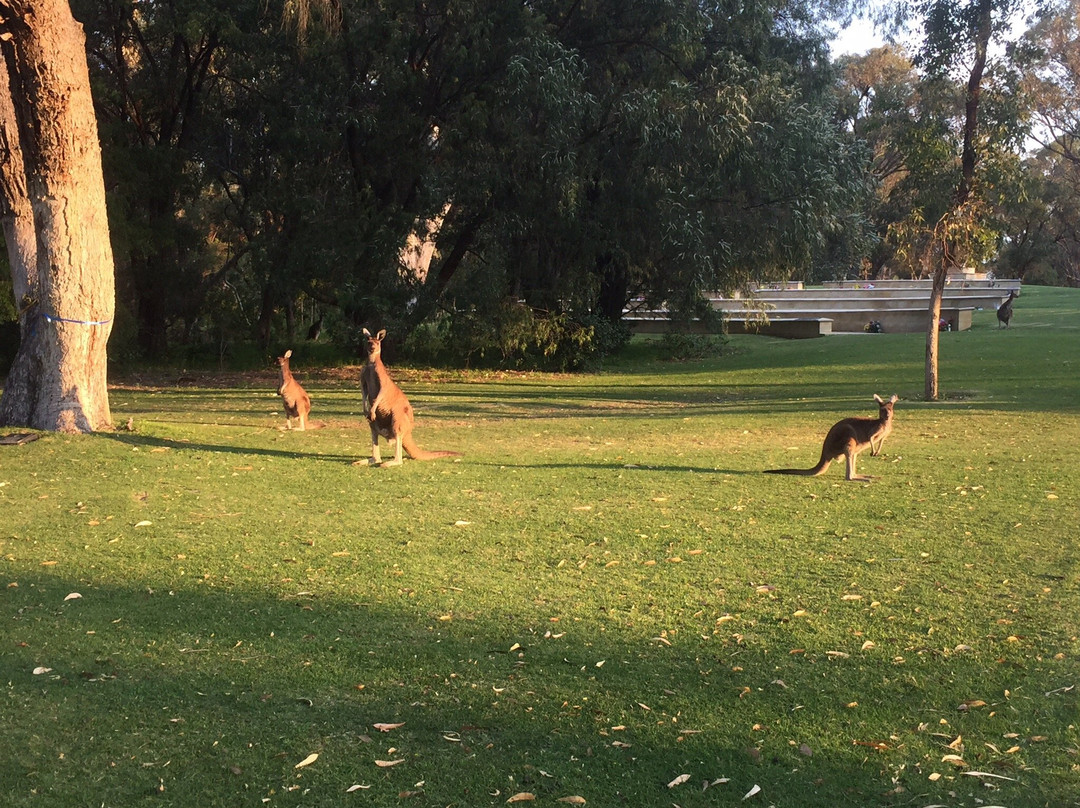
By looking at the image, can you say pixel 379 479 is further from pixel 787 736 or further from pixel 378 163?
pixel 378 163

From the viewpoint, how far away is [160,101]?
83.0ft

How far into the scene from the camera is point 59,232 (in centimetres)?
1202

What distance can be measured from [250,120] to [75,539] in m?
19.4

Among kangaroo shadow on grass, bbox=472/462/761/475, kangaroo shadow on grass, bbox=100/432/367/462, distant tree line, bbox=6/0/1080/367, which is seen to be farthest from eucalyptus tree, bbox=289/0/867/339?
Answer: kangaroo shadow on grass, bbox=472/462/761/475

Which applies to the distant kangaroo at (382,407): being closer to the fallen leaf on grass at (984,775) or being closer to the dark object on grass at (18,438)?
the dark object on grass at (18,438)

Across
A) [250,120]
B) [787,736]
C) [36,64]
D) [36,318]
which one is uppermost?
[250,120]

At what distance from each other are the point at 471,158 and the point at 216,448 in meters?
12.8

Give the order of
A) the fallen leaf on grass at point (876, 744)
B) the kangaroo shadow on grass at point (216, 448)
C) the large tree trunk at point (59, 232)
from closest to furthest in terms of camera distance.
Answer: the fallen leaf on grass at point (876, 744) < the kangaroo shadow on grass at point (216, 448) < the large tree trunk at point (59, 232)

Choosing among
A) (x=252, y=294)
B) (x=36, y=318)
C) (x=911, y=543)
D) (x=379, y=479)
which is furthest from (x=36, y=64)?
(x=252, y=294)

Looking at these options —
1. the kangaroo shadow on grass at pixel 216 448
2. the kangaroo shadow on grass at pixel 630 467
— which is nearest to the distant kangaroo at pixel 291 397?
the kangaroo shadow on grass at pixel 216 448

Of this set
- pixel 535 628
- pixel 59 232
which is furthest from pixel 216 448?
pixel 535 628

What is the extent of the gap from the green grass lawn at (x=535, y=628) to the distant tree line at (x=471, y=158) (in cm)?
1170

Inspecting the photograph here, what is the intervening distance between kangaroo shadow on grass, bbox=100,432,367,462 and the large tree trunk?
584 millimetres

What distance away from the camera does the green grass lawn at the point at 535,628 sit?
4035 millimetres
